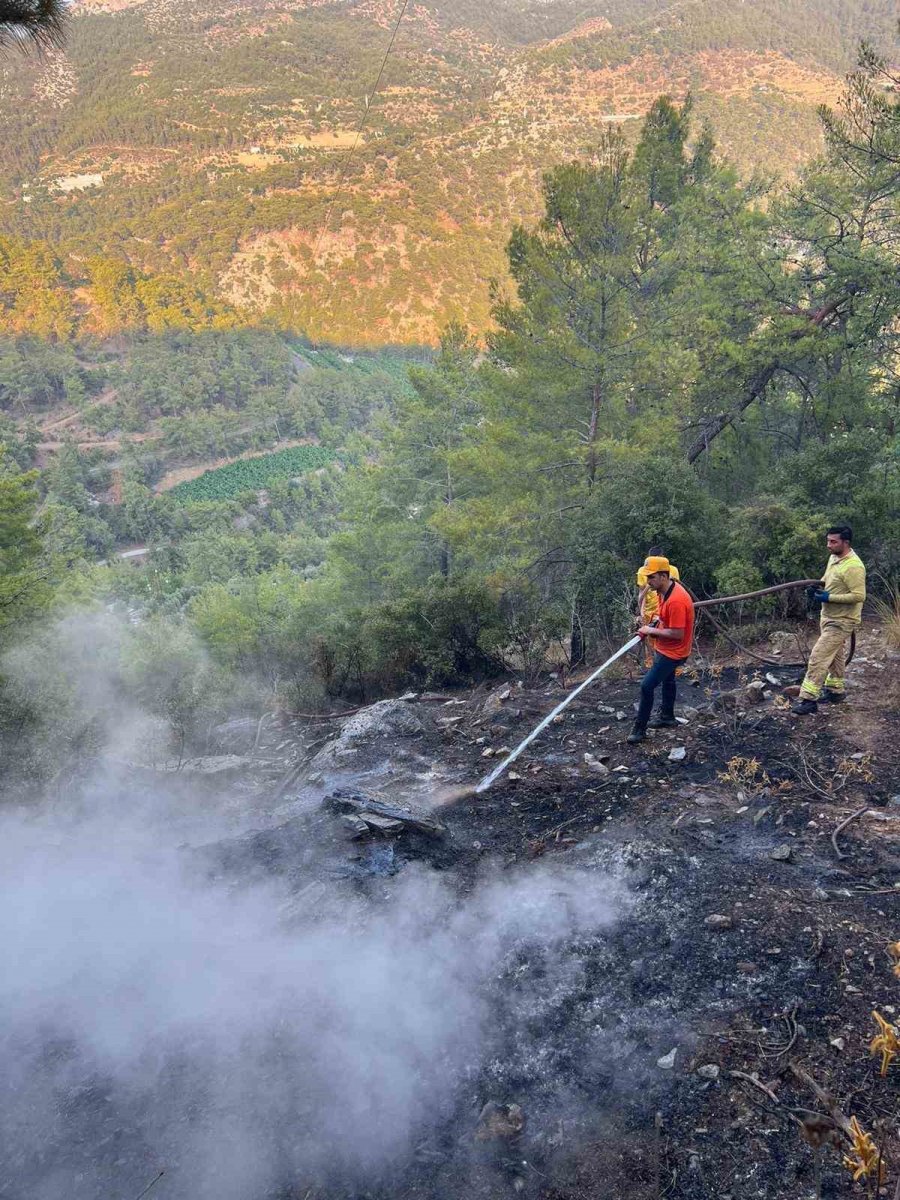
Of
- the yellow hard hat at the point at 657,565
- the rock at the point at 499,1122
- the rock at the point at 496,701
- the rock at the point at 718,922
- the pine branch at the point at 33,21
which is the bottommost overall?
the rock at the point at 496,701

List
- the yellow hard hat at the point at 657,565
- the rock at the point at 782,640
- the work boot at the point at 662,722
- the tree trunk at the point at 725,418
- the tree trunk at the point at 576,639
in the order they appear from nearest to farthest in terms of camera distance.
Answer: the yellow hard hat at the point at 657,565
the work boot at the point at 662,722
the rock at the point at 782,640
the tree trunk at the point at 576,639
the tree trunk at the point at 725,418

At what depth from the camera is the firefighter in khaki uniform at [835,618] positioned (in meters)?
5.79

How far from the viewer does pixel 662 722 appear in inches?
258

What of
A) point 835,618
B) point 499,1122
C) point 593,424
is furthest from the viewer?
point 593,424

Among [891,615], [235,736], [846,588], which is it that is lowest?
[235,736]

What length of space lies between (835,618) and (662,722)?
1.81 meters

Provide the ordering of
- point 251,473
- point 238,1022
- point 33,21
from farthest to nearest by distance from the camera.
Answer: point 251,473 → point 33,21 → point 238,1022

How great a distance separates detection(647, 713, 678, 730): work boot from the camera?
257 inches

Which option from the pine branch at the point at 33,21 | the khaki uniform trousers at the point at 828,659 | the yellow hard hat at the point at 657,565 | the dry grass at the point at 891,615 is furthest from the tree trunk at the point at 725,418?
the pine branch at the point at 33,21

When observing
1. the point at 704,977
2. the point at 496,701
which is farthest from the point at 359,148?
the point at 704,977

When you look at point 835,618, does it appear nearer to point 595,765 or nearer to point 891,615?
point 595,765

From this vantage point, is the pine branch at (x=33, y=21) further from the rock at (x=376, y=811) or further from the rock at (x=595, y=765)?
the rock at (x=595, y=765)

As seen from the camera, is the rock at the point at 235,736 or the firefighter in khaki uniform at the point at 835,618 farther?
the rock at the point at 235,736

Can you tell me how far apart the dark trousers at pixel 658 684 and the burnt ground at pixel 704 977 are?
0.29 meters
